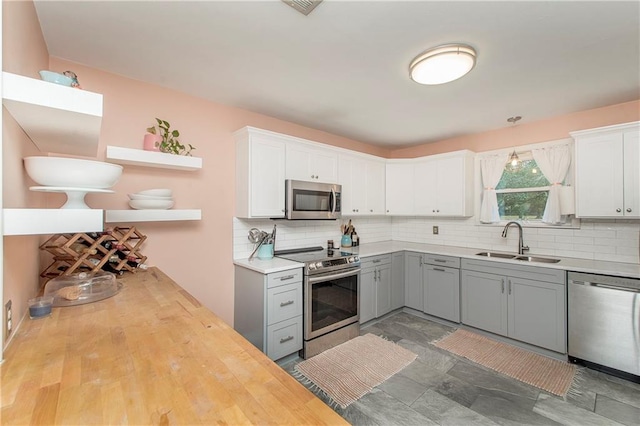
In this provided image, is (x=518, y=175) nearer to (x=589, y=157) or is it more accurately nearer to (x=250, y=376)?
(x=589, y=157)

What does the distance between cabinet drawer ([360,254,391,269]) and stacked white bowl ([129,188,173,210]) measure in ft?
7.03

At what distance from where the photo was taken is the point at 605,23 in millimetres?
1616

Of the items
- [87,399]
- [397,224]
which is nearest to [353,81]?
[87,399]

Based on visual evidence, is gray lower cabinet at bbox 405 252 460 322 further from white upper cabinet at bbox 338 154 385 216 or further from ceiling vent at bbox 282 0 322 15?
ceiling vent at bbox 282 0 322 15

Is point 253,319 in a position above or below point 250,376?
below

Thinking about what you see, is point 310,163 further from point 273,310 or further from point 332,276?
point 273,310

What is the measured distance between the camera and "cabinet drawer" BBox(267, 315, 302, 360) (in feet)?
7.96

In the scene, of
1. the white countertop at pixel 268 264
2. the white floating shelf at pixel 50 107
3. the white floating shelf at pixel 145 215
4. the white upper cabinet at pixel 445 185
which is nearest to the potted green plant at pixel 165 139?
the white floating shelf at pixel 145 215

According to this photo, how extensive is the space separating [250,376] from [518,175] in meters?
3.93

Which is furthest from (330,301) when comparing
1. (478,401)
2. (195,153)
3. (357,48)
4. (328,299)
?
(357,48)

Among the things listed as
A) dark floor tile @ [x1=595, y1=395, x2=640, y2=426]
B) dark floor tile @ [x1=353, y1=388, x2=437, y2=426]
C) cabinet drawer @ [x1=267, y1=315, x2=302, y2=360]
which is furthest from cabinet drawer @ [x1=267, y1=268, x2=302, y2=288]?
dark floor tile @ [x1=595, y1=395, x2=640, y2=426]

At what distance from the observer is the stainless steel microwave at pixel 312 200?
292cm

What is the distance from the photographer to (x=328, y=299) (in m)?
2.84

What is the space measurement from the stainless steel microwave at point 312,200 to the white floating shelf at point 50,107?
184cm
